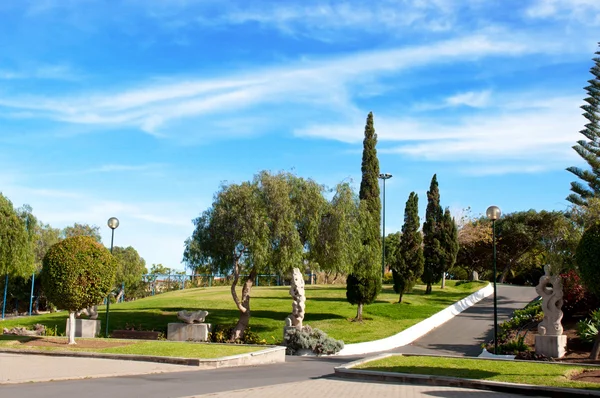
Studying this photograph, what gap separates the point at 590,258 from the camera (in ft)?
38.2

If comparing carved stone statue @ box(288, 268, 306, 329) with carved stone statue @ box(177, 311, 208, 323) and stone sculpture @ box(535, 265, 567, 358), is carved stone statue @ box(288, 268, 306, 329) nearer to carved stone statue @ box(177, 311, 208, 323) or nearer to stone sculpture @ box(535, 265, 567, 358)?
carved stone statue @ box(177, 311, 208, 323)

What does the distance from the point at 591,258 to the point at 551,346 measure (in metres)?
7.25

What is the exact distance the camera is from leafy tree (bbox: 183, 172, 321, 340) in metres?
22.1

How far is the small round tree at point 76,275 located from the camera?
17.4 m

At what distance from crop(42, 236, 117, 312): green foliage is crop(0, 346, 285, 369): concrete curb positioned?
5.73ft

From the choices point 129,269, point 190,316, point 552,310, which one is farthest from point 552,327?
point 129,269

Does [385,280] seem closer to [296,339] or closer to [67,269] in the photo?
[296,339]

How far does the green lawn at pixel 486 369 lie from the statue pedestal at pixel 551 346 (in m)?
3.52

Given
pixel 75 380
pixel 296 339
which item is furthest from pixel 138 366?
pixel 296 339

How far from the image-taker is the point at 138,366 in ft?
46.4

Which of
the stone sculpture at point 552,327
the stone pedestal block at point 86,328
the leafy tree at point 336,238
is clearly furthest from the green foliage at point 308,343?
the stone pedestal block at point 86,328

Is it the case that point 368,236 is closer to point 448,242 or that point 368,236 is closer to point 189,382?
point 448,242

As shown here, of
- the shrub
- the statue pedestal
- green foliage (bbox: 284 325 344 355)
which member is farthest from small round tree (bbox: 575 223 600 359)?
green foliage (bbox: 284 325 344 355)

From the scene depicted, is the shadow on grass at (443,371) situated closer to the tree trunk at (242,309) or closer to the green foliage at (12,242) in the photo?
the tree trunk at (242,309)
